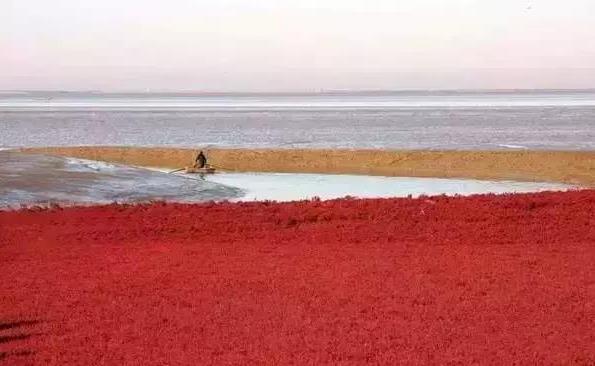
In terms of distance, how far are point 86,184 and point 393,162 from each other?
536 inches

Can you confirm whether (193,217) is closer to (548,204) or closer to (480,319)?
(548,204)

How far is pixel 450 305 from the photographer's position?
1222cm

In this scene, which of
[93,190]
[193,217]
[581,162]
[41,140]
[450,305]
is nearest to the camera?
[450,305]

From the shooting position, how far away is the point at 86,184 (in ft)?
98.3

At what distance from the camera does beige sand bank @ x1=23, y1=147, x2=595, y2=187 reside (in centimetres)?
3438

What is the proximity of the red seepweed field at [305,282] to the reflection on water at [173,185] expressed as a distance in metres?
6.90

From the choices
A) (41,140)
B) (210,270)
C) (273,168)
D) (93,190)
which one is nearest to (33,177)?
(93,190)

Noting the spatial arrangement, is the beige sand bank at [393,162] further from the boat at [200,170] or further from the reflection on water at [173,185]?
the reflection on water at [173,185]

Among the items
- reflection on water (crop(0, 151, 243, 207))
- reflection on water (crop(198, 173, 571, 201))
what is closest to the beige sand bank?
reflection on water (crop(198, 173, 571, 201))

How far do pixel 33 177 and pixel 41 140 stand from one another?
1269 inches

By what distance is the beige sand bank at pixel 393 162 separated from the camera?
34375mm

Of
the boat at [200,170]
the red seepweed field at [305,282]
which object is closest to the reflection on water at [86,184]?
the boat at [200,170]

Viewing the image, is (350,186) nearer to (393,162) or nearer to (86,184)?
(393,162)

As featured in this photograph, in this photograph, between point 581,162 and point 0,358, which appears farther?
point 581,162
